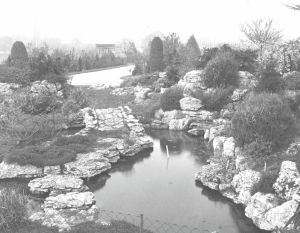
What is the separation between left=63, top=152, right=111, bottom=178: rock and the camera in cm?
1569

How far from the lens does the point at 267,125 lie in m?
15.5

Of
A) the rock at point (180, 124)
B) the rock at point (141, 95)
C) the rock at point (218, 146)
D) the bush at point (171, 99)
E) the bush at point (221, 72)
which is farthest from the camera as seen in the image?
the rock at point (141, 95)

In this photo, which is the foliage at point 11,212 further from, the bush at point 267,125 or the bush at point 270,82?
the bush at point 270,82

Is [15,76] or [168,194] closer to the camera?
[168,194]

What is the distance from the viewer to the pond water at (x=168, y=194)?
12.1 metres

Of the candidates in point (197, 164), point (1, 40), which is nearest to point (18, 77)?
point (197, 164)

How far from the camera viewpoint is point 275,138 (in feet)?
50.5

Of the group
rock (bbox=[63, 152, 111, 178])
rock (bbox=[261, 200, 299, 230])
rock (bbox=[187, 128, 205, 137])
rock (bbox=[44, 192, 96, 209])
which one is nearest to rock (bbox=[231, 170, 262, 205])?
rock (bbox=[261, 200, 299, 230])

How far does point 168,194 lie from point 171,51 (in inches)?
1258

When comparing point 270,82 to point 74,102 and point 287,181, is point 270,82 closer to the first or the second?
point 287,181

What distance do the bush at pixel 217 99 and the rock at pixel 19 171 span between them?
14.4m

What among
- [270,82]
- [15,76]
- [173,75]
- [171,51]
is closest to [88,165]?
[270,82]

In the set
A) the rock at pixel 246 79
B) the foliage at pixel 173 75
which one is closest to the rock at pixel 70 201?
the rock at pixel 246 79

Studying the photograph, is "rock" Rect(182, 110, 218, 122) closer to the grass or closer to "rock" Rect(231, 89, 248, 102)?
"rock" Rect(231, 89, 248, 102)
